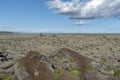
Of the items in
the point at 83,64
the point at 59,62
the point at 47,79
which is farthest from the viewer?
the point at 59,62

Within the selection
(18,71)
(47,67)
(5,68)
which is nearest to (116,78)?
(47,67)

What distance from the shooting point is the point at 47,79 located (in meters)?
12.8

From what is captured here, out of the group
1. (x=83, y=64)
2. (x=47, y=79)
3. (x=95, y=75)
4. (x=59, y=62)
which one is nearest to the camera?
(x=47, y=79)

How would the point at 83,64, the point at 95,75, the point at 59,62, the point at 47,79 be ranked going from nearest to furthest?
the point at 47,79 < the point at 95,75 < the point at 83,64 < the point at 59,62

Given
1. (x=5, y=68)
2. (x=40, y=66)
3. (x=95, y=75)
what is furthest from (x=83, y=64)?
(x=5, y=68)

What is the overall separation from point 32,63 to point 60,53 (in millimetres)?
4531

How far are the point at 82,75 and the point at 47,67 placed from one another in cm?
157

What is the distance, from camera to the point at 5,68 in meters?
15.8

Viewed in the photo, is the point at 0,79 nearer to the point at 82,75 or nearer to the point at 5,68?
the point at 5,68

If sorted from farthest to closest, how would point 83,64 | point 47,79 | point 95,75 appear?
1. point 83,64
2. point 95,75
3. point 47,79

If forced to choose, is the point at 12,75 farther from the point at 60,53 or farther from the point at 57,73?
the point at 60,53

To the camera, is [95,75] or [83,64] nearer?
[95,75]

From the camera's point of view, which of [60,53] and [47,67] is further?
[60,53]

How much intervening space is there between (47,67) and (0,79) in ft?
6.83
